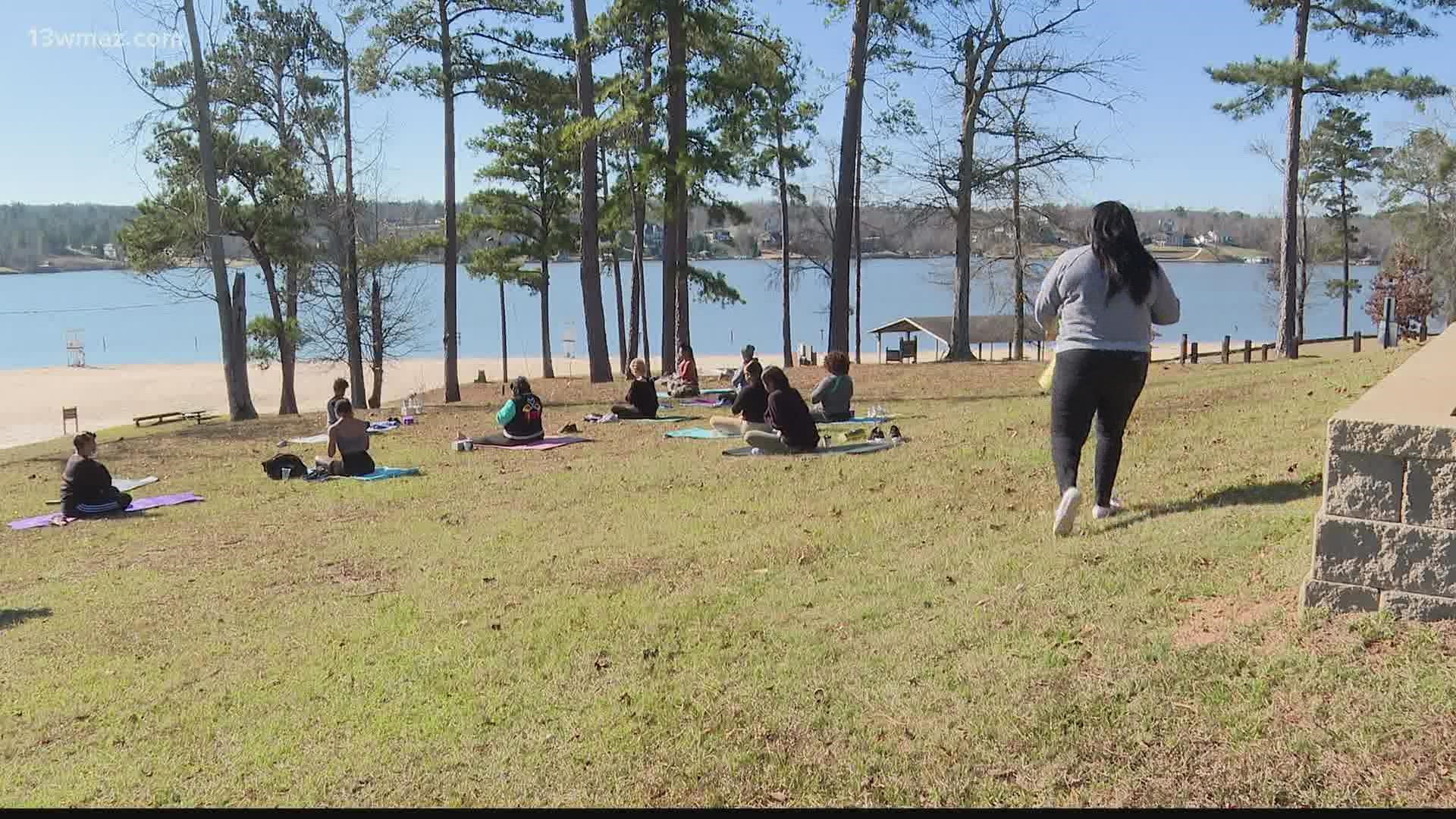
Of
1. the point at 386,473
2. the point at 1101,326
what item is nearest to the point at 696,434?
the point at 386,473

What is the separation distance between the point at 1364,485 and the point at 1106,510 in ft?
8.82

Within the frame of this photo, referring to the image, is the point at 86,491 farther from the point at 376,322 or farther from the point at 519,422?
the point at 376,322

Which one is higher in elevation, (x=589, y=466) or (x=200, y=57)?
(x=200, y=57)

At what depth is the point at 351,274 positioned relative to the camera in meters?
28.0

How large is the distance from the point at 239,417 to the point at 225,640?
59.7 feet

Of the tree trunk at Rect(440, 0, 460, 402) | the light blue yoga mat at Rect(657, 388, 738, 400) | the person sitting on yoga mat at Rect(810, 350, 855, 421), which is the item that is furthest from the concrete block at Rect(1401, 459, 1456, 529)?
the tree trunk at Rect(440, 0, 460, 402)

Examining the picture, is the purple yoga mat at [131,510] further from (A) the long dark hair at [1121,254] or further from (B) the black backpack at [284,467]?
(A) the long dark hair at [1121,254]

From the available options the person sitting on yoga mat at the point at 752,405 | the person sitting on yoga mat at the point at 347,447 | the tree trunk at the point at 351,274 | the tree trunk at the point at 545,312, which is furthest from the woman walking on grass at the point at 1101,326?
the tree trunk at the point at 545,312

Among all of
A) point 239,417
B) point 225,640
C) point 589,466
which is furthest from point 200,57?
point 225,640

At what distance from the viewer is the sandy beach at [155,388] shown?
41000mm

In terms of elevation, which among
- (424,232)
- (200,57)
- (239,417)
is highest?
(200,57)

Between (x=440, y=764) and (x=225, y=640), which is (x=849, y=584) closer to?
(x=440, y=764)

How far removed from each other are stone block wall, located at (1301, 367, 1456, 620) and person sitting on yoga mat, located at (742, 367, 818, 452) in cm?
757

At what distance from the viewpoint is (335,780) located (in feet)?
14.4
